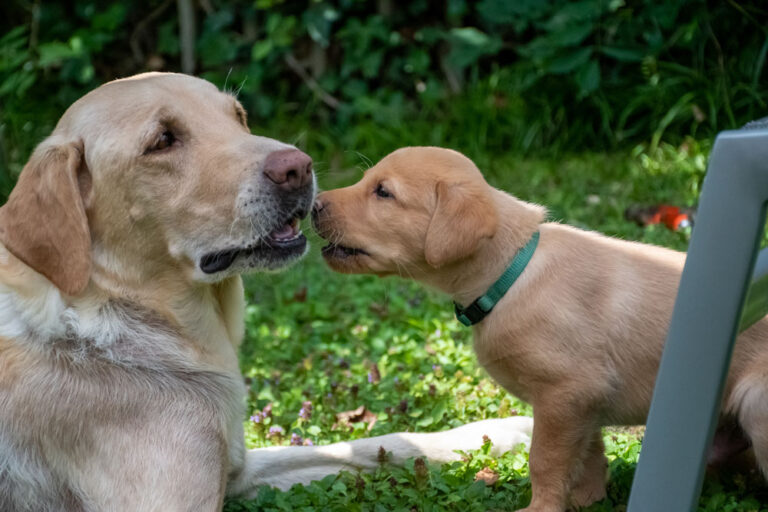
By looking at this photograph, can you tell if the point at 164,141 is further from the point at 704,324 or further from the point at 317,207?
the point at 704,324

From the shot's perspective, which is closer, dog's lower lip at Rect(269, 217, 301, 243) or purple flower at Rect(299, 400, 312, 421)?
dog's lower lip at Rect(269, 217, 301, 243)

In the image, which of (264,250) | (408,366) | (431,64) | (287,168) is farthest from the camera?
(431,64)

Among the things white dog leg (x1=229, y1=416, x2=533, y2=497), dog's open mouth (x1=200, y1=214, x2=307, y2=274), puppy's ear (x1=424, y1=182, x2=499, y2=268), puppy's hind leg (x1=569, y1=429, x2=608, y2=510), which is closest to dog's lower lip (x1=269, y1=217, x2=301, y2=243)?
dog's open mouth (x1=200, y1=214, x2=307, y2=274)

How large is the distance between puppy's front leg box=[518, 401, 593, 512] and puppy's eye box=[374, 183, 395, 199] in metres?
0.88

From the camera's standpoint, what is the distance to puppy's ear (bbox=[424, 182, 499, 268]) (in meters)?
3.15

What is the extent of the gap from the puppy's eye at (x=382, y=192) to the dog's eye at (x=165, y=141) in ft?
2.37

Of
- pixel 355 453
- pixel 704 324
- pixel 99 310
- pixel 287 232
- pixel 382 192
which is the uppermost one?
pixel 704 324

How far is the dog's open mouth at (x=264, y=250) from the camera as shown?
3.10 m

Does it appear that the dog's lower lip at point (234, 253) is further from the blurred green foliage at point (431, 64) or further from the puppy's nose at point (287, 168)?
the blurred green foliage at point (431, 64)

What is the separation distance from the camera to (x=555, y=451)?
3.05 m

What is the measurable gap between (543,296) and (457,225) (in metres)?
0.36

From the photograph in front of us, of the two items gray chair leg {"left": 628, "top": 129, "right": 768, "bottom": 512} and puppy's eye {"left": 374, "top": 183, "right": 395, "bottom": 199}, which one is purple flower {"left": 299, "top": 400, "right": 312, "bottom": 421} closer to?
puppy's eye {"left": 374, "top": 183, "right": 395, "bottom": 199}

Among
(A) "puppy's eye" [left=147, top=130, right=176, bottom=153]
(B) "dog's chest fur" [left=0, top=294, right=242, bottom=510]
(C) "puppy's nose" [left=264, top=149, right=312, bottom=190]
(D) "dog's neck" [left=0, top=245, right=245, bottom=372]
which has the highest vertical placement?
(C) "puppy's nose" [left=264, top=149, right=312, bottom=190]

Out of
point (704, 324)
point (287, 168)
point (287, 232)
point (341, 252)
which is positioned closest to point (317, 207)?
point (341, 252)
